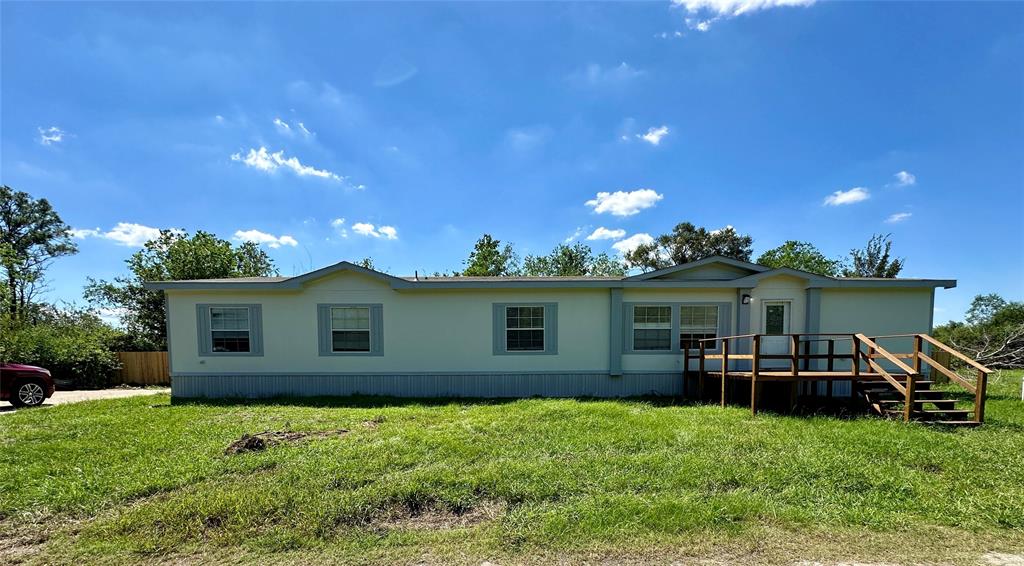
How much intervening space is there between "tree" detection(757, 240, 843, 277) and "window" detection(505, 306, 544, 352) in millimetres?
22672

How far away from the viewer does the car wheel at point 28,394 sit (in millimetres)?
8555

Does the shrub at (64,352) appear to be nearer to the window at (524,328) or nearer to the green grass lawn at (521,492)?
the green grass lawn at (521,492)

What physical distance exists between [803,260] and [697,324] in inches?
877

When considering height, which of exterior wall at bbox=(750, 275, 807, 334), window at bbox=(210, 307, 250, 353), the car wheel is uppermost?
exterior wall at bbox=(750, 275, 807, 334)

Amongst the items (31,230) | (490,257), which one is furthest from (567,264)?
(31,230)

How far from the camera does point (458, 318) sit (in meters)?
9.09

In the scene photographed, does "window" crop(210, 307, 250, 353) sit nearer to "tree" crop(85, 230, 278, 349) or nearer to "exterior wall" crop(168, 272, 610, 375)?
"exterior wall" crop(168, 272, 610, 375)

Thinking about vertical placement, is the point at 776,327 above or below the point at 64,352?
above

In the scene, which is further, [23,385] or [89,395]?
[89,395]

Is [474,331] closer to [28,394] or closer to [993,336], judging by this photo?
[28,394]

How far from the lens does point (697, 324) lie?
907 cm

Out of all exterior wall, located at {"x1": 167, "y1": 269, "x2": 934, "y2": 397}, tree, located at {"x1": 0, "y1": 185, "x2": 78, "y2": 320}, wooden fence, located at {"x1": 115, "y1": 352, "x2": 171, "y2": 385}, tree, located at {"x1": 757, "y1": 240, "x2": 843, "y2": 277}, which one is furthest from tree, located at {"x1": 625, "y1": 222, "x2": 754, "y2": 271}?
tree, located at {"x1": 0, "y1": 185, "x2": 78, "y2": 320}

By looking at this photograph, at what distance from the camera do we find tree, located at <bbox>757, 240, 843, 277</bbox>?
82.9 ft

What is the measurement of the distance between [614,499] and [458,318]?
20.0ft
